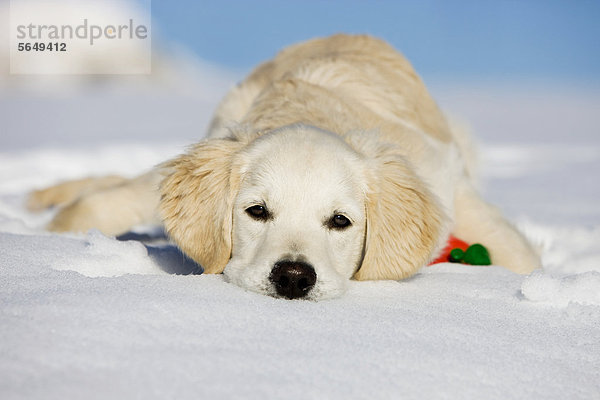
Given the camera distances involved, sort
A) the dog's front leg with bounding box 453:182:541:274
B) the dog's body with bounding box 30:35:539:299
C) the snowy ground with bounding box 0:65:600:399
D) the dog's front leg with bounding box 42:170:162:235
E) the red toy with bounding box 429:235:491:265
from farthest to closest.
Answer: the dog's front leg with bounding box 42:170:162:235 → the dog's front leg with bounding box 453:182:541:274 → the red toy with bounding box 429:235:491:265 → the dog's body with bounding box 30:35:539:299 → the snowy ground with bounding box 0:65:600:399

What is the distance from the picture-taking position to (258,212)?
316 centimetres

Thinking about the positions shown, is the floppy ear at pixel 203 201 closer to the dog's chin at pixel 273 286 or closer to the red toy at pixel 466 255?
the dog's chin at pixel 273 286

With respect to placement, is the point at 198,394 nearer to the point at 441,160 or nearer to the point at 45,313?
the point at 45,313

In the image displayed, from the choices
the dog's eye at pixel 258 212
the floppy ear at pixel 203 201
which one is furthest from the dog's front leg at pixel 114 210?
the dog's eye at pixel 258 212

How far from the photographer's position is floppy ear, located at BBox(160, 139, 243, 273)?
3.34 m

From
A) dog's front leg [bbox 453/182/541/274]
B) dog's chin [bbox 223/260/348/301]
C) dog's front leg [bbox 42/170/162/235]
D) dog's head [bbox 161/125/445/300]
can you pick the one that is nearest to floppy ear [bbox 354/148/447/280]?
dog's head [bbox 161/125/445/300]

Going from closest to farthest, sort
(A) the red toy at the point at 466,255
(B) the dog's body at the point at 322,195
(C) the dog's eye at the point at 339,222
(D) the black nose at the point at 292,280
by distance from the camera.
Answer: (D) the black nose at the point at 292,280 < (B) the dog's body at the point at 322,195 < (C) the dog's eye at the point at 339,222 < (A) the red toy at the point at 466,255

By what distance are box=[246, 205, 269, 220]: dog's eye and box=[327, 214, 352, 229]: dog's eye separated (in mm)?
297

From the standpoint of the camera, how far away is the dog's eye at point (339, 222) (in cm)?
312

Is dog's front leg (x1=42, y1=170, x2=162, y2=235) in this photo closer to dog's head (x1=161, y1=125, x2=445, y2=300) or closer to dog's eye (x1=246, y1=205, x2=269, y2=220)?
dog's head (x1=161, y1=125, x2=445, y2=300)

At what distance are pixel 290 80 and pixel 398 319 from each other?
244cm

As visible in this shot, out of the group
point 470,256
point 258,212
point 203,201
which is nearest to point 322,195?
point 258,212

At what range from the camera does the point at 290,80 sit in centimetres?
443

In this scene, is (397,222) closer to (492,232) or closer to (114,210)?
(492,232)
